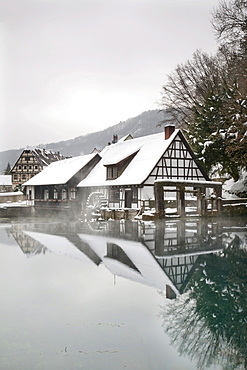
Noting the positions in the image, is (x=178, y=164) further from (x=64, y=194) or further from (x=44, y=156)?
(x=44, y=156)

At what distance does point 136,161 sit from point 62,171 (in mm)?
12386

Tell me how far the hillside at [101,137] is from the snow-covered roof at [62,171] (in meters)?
54.8

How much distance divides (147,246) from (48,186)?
30090 millimetres

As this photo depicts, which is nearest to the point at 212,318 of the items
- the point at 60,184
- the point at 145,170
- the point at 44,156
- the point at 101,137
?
the point at 145,170

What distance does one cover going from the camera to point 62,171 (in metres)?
41.2

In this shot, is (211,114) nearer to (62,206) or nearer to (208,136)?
(208,136)

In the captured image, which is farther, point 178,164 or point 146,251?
point 178,164

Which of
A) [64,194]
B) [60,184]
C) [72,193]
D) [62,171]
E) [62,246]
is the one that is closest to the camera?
[62,246]

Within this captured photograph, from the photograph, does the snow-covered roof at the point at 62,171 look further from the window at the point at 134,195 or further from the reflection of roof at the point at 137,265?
the reflection of roof at the point at 137,265

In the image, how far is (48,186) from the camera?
41.4 metres

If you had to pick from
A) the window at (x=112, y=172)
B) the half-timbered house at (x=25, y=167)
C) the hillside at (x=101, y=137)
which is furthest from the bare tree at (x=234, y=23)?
the hillside at (x=101, y=137)

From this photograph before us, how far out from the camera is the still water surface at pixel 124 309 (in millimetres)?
4547

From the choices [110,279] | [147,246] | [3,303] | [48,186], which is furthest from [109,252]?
[48,186]

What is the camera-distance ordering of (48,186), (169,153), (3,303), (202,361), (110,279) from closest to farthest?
(202,361) < (3,303) < (110,279) < (169,153) < (48,186)
